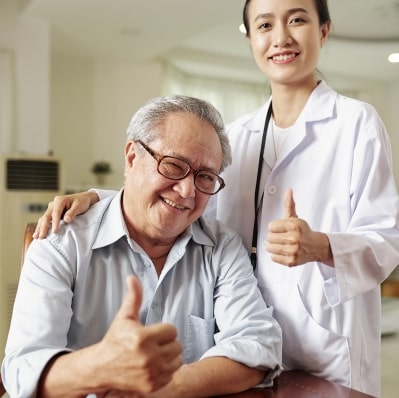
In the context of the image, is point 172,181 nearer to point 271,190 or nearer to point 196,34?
point 271,190

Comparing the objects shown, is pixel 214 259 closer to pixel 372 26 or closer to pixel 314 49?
pixel 314 49

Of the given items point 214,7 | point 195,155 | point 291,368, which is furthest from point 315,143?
point 214,7

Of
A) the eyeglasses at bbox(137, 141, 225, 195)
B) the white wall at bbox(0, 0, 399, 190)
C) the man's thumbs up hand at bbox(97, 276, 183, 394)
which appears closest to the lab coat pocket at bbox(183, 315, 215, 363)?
the eyeglasses at bbox(137, 141, 225, 195)

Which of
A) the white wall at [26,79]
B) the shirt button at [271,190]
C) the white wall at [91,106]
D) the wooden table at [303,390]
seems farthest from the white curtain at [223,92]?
the wooden table at [303,390]

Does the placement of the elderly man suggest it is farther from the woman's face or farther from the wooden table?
the woman's face

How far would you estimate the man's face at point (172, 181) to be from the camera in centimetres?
126

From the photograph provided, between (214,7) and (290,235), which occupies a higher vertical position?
(214,7)

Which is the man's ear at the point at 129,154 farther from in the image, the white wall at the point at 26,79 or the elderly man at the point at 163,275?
the white wall at the point at 26,79

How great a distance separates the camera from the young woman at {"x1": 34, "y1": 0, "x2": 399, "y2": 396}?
1.26m

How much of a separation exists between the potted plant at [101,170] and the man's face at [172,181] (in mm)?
5386

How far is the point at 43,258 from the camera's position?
1.22 m

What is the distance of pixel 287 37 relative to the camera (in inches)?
55.3

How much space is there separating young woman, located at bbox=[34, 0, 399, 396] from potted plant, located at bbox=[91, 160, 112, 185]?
523 cm

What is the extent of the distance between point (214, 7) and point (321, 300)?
393 cm
